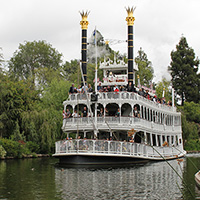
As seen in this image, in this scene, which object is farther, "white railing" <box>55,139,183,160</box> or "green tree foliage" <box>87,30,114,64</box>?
"green tree foliage" <box>87,30,114,64</box>

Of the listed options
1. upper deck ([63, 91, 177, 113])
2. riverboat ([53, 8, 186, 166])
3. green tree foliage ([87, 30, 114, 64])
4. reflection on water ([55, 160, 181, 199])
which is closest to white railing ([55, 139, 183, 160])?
riverboat ([53, 8, 186, 166])

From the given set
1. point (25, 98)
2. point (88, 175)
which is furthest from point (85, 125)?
point (25, 98)

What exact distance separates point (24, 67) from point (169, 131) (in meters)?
42.9

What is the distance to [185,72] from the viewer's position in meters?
74.2

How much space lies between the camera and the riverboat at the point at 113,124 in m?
26.2

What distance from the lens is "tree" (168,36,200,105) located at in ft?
238

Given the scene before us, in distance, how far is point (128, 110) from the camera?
32.1m

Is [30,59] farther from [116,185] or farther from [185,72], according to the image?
[116,185]

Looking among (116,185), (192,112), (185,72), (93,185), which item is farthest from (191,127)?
(93,185)

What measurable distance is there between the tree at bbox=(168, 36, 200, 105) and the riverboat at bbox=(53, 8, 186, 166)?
36128 mm

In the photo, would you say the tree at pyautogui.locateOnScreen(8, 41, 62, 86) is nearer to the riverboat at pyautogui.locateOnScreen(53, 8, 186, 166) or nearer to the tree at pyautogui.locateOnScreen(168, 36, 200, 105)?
the tree at pyautogui.locateOnScreen(168, 36, 200, 105)

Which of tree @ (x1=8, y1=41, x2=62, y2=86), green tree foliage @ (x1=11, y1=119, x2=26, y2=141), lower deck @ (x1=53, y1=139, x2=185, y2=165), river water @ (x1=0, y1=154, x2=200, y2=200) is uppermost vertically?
tree @ (x1=8, y1=41, x2=62, y2=86)

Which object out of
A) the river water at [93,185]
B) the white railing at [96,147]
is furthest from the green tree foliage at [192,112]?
the river water at [93,185]

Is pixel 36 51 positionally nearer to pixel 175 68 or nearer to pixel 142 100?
pixel 175 68
